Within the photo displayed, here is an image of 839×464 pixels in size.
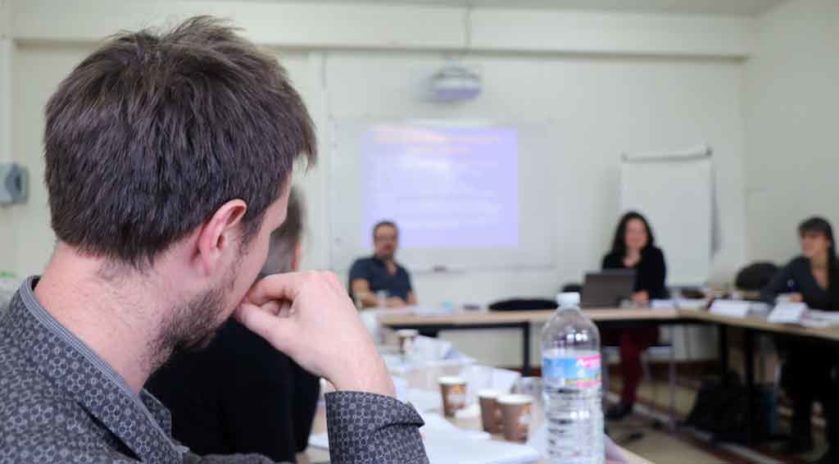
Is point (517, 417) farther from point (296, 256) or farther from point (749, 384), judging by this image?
point (749, 384)

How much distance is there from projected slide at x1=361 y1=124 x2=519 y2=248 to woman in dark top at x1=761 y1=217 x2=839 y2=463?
2.32m

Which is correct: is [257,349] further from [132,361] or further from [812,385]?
[812,385]

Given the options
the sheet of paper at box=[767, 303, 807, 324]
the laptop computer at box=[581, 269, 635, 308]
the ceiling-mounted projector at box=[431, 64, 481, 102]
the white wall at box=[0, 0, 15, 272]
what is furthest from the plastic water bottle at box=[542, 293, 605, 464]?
the white wall at box=[0, 0, 15, 272]

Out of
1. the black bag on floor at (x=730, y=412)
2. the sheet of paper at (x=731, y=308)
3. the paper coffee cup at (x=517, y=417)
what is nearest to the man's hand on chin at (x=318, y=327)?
the paper coffee cup at (x=517, y=417)

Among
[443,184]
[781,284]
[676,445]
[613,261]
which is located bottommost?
[676,445]

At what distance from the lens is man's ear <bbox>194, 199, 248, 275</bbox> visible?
0.70 metres

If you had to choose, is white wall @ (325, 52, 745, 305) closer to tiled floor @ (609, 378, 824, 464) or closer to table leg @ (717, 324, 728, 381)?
tiled floor @ (609, 378, 824, 464)

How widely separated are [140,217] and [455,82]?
5.33 meters

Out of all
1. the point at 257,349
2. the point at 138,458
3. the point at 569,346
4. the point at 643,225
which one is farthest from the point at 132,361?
the point at 643,225

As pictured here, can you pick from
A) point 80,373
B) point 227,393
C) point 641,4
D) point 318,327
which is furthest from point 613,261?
point 80,373

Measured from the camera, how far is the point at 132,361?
691mm

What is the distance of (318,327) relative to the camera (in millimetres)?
908

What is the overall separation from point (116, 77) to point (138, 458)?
1.11 ft

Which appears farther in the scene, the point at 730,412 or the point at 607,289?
the point at 607,289
